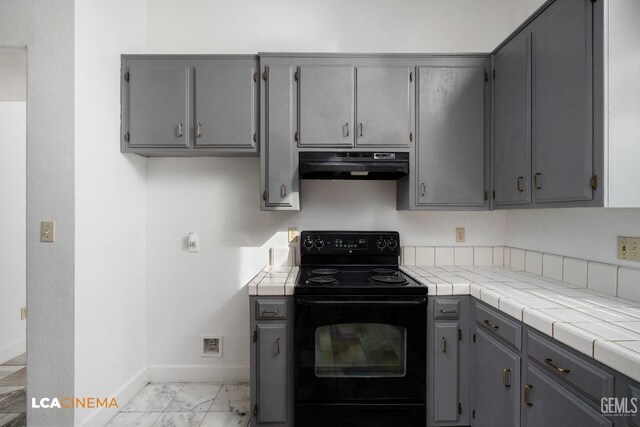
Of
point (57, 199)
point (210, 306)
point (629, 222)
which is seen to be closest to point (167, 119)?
point (57, 199)

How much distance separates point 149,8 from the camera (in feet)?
7.52

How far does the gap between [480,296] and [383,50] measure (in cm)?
190

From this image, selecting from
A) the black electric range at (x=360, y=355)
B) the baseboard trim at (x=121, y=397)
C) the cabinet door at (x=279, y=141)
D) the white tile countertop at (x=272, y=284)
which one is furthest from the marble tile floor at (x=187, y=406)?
the cabinet door at (x=279, y=141)

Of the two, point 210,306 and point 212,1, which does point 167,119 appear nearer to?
point 212,1

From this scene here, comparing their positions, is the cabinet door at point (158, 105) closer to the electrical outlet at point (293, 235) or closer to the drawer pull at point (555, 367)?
the electrical outlet at point (293, 235)

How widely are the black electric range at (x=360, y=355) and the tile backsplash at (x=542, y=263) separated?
0.68 meters

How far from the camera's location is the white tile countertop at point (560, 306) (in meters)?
0.93

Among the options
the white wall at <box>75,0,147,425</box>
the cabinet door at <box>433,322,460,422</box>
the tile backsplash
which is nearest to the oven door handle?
the cabinet door at <box>433,322,460,422</box>

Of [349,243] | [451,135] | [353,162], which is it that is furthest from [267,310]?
[451,135]

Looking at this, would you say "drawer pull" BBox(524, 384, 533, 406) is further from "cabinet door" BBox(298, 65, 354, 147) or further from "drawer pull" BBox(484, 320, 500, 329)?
"cabinet door" BBox(298, 65, 354, 147)

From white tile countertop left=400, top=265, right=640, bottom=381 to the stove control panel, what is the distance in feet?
0.78

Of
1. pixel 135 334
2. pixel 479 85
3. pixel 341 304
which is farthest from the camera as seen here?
pixel 135 334

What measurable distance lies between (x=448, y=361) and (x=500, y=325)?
1.43 ft

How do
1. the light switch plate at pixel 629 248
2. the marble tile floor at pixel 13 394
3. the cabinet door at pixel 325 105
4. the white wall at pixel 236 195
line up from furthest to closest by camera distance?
the white wall at pixel 236 195 < the cabinet door at pixel 325 105 < the marble tile floor at pixel 13 394 < the light switch plate at pixel 629 248
